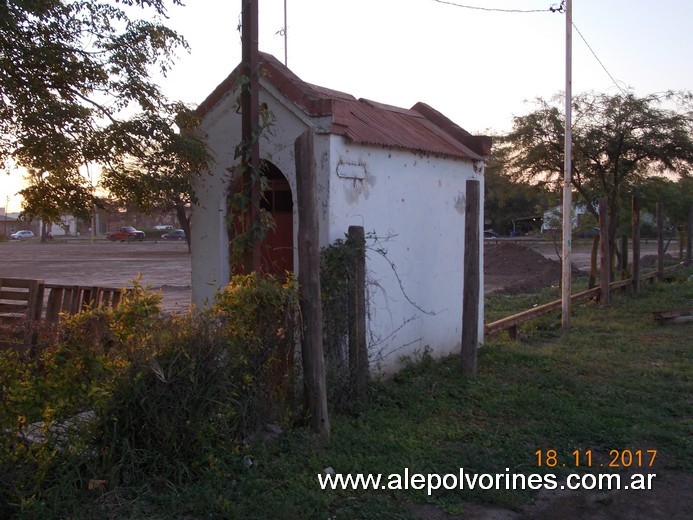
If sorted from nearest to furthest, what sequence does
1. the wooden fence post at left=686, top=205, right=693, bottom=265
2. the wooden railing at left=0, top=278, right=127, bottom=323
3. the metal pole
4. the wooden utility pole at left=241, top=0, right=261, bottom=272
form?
1. the wooden utility pole at left=241, top=0, right=261, bottom=272
2. the wooden railing at left=0, top=278, right=127, bottom=323
3. the metal pole
4. the wooden fence post at left=686, top=205, right=693, bottom=265

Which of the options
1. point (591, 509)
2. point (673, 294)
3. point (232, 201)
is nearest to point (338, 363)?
point (232, 201)

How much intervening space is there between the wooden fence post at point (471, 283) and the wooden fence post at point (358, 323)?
198cm

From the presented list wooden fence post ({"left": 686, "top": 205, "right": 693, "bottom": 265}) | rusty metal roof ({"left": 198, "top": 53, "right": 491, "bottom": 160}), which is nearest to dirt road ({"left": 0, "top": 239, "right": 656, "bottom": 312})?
wooden fence post ({"left": 686, "top": 205, "right": 693, "bottom": 265})

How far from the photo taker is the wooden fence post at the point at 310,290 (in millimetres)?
6090

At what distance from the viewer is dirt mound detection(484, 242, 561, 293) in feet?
79.0

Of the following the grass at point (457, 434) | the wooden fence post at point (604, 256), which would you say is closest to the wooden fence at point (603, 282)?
the wooden fence post at point (604, 256)

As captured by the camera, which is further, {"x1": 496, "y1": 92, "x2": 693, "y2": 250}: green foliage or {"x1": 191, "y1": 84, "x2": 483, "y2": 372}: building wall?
{"x1": 496, "y1": 92, "x2": 693, "y2": 250}: green foliage

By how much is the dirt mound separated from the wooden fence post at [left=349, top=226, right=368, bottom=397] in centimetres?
1531

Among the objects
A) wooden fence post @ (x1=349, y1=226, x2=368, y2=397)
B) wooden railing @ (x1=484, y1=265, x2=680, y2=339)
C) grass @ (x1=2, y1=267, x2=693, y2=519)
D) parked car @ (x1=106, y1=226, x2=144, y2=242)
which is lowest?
grass @ (x1=2, y1=267, x2=693, y2=519)

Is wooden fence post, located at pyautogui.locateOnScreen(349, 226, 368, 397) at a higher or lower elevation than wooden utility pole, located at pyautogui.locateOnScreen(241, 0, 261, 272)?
lower

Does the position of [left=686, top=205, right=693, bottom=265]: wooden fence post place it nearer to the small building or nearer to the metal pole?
the metal pole

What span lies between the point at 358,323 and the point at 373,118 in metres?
3.45

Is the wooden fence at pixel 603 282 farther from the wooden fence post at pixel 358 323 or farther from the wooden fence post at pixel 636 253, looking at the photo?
the wooden fence post at pixel 358 323

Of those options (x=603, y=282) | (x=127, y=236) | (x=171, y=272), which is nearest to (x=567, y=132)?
(x=603, y=282)
